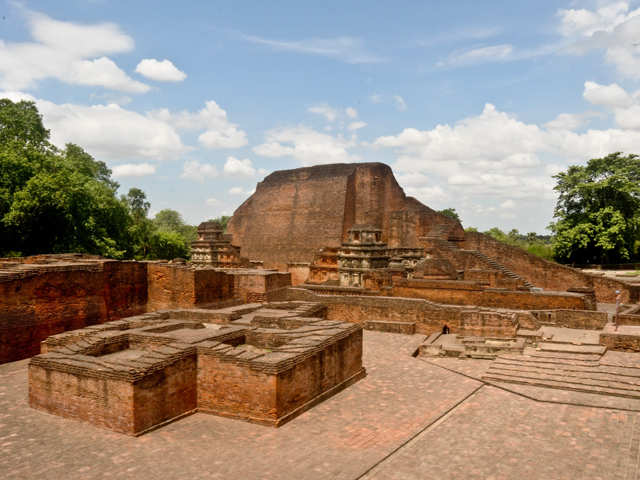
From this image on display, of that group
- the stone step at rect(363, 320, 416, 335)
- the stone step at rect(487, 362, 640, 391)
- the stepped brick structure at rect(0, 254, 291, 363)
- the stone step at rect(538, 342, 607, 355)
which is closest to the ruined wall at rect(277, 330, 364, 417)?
the stone step at rect(487, 362, 640, 391)

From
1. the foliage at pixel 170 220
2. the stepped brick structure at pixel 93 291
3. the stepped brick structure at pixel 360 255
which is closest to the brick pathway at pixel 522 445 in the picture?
the stepped brick structure at pixel 93 291

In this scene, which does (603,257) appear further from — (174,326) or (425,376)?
(174,326)

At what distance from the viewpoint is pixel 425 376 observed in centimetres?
956

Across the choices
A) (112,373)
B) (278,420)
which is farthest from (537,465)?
(112,373)

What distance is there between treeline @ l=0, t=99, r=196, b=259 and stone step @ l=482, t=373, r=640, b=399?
17563 millimetres

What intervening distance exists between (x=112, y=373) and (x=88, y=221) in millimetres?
16353

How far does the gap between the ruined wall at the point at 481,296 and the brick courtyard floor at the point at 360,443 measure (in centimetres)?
596

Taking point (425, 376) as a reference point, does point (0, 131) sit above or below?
above

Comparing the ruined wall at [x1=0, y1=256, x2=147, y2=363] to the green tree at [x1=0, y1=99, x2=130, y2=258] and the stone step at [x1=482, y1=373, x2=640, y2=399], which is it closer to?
the green tree at [x1=0, y1=99, x2=130, y2=258]

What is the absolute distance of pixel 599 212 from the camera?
2553cm

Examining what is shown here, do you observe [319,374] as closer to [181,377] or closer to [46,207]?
[181,377]

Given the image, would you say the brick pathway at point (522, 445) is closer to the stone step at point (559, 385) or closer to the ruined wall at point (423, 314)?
the stone step at point (559, 385)

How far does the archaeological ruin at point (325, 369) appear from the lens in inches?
253

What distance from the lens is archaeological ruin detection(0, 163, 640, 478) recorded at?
641cm
